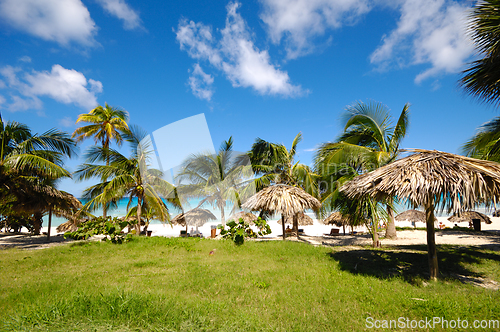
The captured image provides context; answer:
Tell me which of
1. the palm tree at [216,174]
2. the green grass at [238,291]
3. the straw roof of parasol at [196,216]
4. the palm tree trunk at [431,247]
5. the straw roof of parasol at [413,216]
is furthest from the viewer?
the straw roof of parasol at [413,216]

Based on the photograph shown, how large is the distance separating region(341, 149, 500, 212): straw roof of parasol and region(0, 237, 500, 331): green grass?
5.29 feet

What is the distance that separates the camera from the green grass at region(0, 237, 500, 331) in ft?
10.1

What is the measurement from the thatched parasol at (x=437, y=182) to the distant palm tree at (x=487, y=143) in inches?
130

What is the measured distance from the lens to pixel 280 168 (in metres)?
14.5

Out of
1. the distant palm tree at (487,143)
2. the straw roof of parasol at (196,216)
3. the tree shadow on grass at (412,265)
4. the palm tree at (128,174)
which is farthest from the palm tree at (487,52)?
the straw roof of parasol at (196,216)

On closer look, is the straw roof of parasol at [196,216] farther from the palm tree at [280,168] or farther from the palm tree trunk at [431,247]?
the palm tree trunk at [431,247]

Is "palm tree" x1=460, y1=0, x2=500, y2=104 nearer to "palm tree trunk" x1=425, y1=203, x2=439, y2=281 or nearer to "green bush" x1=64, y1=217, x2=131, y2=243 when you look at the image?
"palm tree trunk" x1=425, y1=203, x2=439, y2=281

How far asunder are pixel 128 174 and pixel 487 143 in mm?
14564

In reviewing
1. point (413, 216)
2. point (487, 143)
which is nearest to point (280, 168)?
point (487, 143)

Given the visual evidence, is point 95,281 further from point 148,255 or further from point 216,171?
point 216,171

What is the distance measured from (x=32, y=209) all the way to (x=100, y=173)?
4.39 m

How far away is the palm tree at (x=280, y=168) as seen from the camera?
1291cm

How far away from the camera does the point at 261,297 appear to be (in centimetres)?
407

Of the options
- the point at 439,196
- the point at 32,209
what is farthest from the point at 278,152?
the point at 32,209
